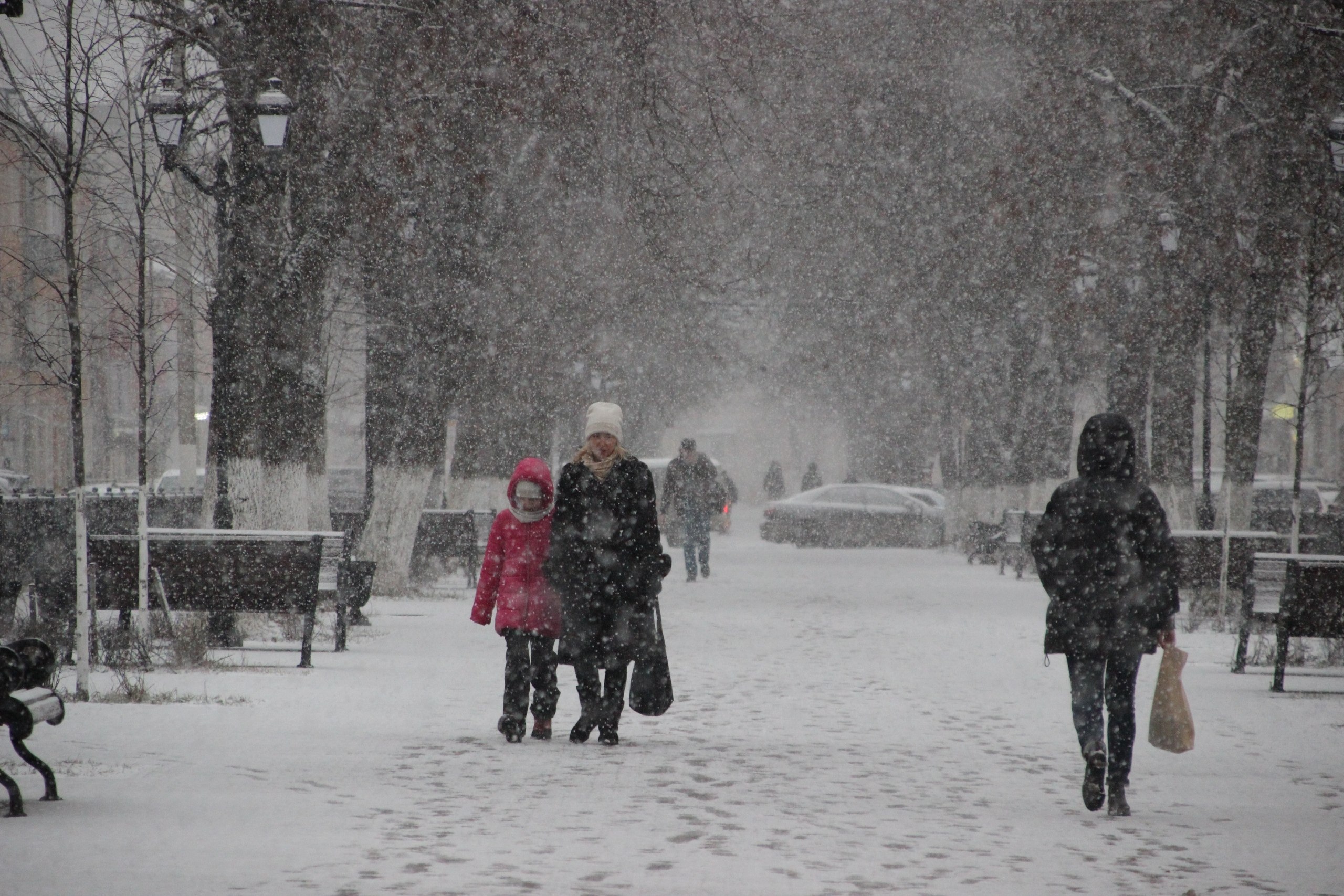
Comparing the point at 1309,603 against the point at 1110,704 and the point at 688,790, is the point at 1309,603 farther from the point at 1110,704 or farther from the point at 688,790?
the point at 688,790

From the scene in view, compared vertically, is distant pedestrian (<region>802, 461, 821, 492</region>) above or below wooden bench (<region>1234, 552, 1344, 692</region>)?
above

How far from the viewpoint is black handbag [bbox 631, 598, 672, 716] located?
836cm

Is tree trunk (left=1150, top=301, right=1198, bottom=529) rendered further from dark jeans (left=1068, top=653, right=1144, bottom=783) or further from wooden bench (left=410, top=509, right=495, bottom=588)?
dark jeans (left=1068, top=653, right=1144, bottom=783)

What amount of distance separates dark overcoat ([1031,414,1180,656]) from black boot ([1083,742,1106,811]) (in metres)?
0.40

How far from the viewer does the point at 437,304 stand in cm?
1936

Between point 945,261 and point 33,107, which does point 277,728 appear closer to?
point 33,107

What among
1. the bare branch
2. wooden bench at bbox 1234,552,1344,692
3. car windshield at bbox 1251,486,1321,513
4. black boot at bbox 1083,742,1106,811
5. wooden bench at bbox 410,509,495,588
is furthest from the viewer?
car windshield at bbox 1251,486,1321,513

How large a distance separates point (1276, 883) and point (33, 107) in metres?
9.84

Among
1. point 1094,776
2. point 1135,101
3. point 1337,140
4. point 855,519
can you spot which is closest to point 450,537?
point 1135,101

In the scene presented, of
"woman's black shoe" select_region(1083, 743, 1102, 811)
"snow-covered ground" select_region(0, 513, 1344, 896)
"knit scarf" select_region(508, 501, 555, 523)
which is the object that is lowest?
"snow-covered ground" select_region(0, 513, 1344, 896)

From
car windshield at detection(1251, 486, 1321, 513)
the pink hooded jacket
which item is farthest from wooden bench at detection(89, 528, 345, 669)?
car windshield at detection(1251, 486, 1321, 513)

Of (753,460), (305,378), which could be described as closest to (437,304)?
(305,378)

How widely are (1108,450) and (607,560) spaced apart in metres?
2.64

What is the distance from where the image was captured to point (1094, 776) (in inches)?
273
